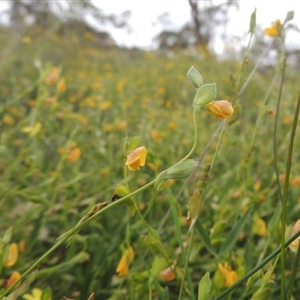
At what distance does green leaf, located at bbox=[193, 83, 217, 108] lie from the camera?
355mm

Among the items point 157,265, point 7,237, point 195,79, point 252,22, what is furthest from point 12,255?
point 252,22

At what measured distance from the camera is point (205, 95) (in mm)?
358

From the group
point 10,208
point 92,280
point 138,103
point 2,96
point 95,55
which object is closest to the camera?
point 92,280

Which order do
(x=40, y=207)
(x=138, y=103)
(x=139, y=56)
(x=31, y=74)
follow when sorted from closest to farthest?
1. (x=40, y=207)
2. (x=138, y=103)
3. (x=31, y=74)
4. (x=139, y=56)

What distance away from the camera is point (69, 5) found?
2.13 m

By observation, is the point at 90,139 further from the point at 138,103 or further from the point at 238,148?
the point at 138,103

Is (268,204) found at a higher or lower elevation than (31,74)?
lower

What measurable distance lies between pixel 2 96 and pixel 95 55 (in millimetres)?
2335

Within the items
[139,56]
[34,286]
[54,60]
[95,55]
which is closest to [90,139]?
[34,286]

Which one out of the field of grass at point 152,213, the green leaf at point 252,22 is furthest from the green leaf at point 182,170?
the green leaf at point 252,22

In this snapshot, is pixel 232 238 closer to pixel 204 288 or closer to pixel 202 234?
pixel 202 234

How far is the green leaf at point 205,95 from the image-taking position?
35cm

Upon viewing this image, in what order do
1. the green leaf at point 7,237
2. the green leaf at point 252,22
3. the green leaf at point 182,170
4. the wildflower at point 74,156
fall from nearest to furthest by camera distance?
1. the green leaf at point 182,170
2. the green leaf at point 7,237
3. the green leaf at point 252,22
4. the wildflower at point 74,156

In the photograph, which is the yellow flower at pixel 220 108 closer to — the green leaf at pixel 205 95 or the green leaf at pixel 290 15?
the green leaf at pixel 205 95
